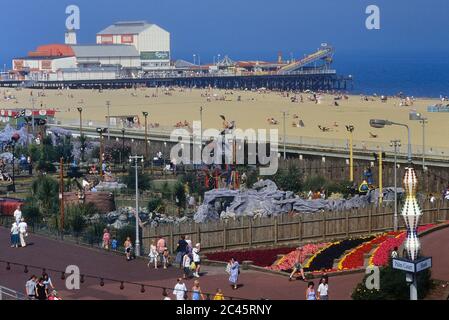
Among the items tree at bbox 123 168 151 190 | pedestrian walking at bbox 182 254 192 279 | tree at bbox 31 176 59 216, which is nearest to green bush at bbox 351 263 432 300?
pedestrian walking at bbox 182 254 192 279

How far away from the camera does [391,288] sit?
21.9 metres

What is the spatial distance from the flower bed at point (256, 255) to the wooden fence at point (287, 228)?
90 cm

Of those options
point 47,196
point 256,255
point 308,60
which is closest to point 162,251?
point 256,255

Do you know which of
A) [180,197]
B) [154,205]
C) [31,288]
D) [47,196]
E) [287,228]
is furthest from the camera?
[180,197]

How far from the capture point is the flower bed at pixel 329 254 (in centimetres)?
2753

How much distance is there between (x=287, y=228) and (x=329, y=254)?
4168 millimetres

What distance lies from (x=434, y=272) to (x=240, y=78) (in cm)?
13233

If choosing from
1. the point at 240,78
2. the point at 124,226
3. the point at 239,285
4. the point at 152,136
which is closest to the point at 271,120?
the point at 152,136

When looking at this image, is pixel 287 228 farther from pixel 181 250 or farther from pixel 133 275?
pixel 133 275

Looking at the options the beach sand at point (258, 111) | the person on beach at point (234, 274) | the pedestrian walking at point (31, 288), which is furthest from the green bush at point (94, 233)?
the beach sand at point (258, 111)

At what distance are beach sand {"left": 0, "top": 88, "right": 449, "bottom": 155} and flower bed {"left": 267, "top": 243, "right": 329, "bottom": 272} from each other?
2677 centimetres

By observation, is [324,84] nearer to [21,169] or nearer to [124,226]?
[21,169]

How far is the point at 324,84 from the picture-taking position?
167 m
